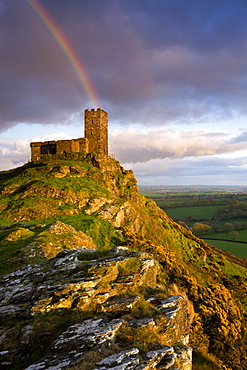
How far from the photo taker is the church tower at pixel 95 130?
174 ft

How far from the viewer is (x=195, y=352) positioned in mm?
13039

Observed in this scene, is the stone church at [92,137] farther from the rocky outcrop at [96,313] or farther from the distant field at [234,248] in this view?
the distant field at [234,248]

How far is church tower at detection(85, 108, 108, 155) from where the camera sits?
53000 mm

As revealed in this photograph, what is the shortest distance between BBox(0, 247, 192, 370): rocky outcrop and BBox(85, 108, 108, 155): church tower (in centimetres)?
4187

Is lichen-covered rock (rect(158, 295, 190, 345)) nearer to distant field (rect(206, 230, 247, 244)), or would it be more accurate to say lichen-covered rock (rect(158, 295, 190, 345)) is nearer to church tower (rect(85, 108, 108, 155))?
church tower (rect(85, 108, 108, 155))

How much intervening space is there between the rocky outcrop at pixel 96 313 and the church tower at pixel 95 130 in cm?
4187

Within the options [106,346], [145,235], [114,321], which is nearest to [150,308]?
[114,321]

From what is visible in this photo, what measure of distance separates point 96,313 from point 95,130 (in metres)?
47.6

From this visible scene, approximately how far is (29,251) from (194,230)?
117750mm

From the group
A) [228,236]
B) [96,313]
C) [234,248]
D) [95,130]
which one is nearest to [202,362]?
[96,313]

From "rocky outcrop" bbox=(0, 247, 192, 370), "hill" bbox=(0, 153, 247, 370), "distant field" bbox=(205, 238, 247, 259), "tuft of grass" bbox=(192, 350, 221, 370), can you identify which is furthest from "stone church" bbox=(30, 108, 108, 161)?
"distant field" bbox=(205, 238, 247, 259)

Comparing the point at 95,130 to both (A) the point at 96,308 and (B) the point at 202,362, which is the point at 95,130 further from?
(B) the point at 202,362

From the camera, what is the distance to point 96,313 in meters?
9.38

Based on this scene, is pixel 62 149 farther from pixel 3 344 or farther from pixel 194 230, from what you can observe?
pixel 194 230
